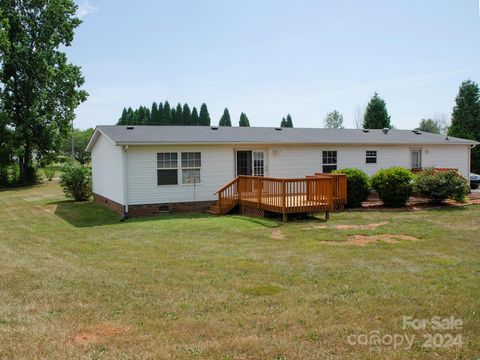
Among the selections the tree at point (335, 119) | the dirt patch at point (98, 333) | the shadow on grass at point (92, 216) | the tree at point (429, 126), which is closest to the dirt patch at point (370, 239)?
the shadow on grass at point (92, 216)

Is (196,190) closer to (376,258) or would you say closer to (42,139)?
(376,258)

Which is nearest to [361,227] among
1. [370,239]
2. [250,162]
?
[370,239]

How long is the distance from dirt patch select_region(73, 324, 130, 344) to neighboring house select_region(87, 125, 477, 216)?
11.2 meters

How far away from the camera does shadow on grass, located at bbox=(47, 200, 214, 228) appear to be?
1490cm

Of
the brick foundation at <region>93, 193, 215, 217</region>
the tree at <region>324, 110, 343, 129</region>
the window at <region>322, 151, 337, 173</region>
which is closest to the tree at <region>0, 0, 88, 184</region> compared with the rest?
the brick foundation at <region>93, 193, 215, 217</region>

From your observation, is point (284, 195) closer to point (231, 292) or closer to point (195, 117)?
point (231, 292)

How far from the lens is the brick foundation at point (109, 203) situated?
53.9ft

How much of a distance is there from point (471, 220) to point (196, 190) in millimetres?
9343

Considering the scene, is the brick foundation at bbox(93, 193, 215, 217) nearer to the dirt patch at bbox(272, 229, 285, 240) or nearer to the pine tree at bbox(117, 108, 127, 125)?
the dirt patch at bbox(272, 229, 285, 240)

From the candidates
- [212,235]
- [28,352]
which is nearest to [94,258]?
[212,235]

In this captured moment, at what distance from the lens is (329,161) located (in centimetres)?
1992

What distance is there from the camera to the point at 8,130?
30.3m

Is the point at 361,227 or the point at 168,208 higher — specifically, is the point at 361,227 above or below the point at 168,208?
below

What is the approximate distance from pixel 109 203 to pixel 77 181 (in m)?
4.76
